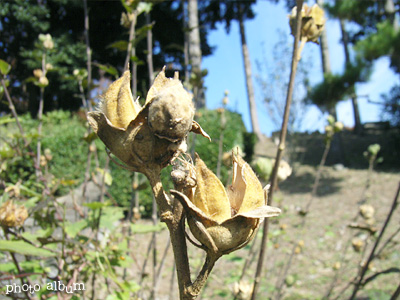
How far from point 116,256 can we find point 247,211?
0.89 m

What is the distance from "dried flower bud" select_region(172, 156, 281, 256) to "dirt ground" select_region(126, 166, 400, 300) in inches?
31.5

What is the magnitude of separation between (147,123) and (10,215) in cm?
73

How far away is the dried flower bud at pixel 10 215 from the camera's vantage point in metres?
0.95

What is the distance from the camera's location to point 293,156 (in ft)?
28.4

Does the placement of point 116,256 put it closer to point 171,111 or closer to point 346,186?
point 171,111

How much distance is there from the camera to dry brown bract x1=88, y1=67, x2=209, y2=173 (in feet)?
1.31

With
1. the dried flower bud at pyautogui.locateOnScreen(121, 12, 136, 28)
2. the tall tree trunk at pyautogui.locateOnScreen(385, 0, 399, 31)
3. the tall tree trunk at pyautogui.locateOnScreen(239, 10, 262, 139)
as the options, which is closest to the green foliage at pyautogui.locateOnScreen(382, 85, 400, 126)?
the tall tree trunk at pyautogui.locateOnScreen(385, 0, 399, 31)

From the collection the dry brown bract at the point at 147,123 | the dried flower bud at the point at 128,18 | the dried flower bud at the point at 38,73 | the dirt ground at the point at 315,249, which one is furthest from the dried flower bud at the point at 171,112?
the dried flower bud at the point at 38,73

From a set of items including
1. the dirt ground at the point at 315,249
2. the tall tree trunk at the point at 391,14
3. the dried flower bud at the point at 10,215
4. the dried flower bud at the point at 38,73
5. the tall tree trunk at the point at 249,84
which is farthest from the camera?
the tall tree trunk at the point at 249,84

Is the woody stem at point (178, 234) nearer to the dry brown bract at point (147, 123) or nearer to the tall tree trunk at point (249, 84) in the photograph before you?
the dry brown bract at point (147, 123)

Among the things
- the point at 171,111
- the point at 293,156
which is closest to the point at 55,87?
the point at 293,156

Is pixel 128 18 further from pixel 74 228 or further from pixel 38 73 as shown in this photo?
pixel 74 228

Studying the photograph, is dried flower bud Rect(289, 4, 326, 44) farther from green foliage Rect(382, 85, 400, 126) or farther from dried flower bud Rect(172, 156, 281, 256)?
green foliage Rect(382, 85, 400, 126)

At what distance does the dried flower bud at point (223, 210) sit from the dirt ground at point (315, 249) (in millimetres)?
800
